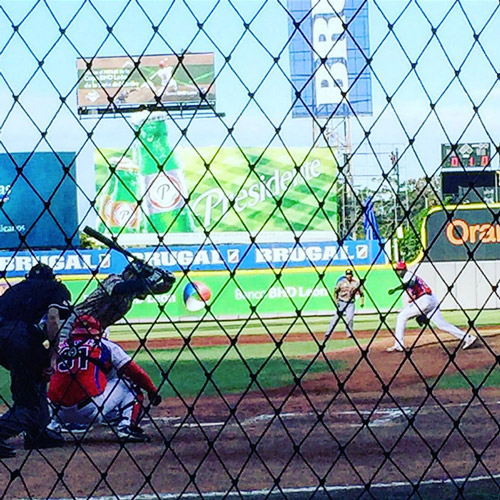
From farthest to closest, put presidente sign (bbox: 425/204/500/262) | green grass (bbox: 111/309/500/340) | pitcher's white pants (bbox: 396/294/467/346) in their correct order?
presidente sign (bbox: 425/204/500/262), green grass (bbox: 111/309/500/340), pitcher's white pants (bbox: 396/294/467/346)

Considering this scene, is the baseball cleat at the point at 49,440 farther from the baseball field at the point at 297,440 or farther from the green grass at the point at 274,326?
the green grass at the point at 274,326

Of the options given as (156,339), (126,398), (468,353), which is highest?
(126,398)

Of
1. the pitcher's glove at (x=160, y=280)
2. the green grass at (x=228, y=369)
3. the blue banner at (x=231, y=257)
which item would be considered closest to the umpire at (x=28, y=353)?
the pitcher's glove at (x=160, y=280)

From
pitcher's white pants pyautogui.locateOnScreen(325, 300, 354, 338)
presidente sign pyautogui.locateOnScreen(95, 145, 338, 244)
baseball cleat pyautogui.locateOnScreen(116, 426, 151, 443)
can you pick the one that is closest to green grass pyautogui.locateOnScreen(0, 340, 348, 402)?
pitcher's white pants pyautogui.locateOnScreen(325, 300, 354, 338)

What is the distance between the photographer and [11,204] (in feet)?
86.7

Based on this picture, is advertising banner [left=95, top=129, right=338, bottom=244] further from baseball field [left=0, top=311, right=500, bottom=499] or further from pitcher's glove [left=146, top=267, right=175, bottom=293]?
pitcher's glove [left=146, top=267, right=175, bottom=293]

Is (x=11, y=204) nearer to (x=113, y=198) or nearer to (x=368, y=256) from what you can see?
(x=113, y=198)

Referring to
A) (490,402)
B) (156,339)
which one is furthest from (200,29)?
(156,339)

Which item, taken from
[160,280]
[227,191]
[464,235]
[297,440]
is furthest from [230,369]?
[227,191]

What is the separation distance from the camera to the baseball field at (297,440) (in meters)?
4.75

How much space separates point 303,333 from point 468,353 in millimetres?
7035

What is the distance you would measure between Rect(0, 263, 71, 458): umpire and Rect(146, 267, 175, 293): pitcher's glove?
909 millimetres

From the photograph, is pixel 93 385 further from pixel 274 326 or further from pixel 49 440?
pixel 274 326

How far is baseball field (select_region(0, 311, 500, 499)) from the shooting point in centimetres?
475
